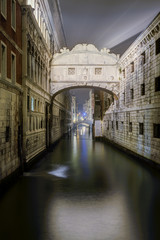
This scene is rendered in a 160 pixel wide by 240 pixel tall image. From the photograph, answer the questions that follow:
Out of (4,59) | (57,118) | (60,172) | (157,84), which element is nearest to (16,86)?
(4,59)

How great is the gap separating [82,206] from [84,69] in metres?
21.4

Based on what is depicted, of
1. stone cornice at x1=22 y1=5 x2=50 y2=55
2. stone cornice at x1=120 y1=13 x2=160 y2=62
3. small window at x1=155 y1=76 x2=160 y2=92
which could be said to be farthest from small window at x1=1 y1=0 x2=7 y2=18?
small window at x1=155 y1=76 x2=160 y2=92

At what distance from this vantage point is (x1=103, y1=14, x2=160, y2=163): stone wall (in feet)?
54.6

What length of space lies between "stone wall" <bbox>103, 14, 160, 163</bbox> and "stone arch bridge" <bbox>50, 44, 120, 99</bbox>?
5.20 ft

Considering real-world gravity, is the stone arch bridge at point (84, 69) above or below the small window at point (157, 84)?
above

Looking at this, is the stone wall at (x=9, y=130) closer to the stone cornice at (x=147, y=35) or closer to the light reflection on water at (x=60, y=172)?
the light reflection on water at (x=60, y=172)

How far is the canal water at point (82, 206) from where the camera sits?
6872 mm

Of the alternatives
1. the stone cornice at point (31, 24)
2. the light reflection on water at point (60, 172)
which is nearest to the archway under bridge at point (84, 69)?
the stone cornice at point (31, 24)

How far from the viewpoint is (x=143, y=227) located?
7.15 meters

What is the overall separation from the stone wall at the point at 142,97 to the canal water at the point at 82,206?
11.3 ft

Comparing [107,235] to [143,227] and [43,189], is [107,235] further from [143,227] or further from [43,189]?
[43,189]

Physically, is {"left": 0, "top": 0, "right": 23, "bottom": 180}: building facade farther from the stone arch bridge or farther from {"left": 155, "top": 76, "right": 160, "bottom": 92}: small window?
the stone arch bridge

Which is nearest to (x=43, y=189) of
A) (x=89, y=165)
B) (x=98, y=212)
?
(x=98, y=212)

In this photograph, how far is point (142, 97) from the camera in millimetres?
19672
